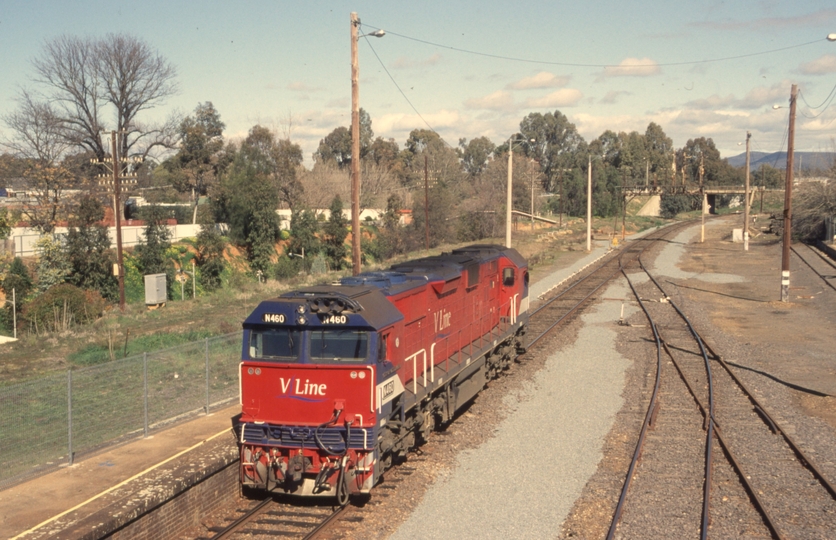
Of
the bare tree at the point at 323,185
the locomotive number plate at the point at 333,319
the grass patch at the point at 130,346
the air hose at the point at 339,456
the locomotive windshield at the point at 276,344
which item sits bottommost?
the grass patch at the point at 130,346

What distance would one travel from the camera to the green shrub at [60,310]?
3347cm

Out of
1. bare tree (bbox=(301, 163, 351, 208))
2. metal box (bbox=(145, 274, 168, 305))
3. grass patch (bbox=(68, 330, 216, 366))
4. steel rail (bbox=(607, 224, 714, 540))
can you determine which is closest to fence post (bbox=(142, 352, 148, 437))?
steel rail (bbox=(607, 224, 714, 540))

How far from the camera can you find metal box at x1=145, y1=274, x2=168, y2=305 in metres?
39.7

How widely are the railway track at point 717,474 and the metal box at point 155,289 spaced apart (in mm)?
29151

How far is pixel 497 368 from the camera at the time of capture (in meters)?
20.6

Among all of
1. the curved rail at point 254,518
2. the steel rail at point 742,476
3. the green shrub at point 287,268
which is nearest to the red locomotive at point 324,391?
the curved rail at point 254,518

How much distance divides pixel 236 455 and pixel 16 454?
3.94m

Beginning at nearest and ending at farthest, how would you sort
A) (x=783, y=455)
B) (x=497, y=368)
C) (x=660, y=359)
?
(x=783, y=455)
(x=497, y=368)
(x=660, y=359)

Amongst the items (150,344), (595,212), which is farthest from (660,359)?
(595,212)

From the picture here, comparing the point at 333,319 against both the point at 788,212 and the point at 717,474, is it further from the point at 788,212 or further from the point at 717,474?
the point at 788,212

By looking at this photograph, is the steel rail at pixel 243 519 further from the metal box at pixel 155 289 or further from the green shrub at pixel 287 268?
the green shrub at pixel 287 268

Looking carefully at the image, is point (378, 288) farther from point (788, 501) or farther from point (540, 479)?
point (788, 501)

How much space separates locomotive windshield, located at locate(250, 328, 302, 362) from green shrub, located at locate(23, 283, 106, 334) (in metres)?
24.3

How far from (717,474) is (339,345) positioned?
7619 mm
